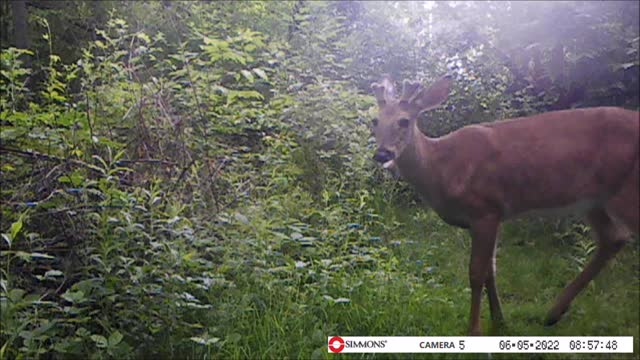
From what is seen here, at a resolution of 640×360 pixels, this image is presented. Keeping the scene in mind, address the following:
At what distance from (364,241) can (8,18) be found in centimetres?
442

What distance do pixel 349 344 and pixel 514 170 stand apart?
2.15 ft

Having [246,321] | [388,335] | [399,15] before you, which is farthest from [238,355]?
[399,15]

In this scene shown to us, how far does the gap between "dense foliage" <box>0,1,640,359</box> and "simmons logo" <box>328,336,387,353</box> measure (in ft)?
0.21

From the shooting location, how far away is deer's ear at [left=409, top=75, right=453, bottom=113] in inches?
56.3

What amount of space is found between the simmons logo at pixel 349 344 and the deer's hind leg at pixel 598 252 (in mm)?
426

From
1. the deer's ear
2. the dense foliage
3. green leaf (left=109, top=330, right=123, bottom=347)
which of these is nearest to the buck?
the deer's ear

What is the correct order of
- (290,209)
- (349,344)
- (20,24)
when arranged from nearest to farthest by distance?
(349,344), (290,209), (20,24)

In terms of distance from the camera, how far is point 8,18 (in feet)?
18.0

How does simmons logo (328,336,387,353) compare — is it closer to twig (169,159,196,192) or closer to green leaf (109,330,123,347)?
green leaf (109,330,123,347)

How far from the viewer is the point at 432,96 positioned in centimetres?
145

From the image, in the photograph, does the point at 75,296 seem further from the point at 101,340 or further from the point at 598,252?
the point at 598,252

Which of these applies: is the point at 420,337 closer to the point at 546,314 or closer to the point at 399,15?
the point at 546,314

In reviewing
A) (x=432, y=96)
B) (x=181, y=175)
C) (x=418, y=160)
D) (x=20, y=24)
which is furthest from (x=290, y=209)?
(x=20, y=24)

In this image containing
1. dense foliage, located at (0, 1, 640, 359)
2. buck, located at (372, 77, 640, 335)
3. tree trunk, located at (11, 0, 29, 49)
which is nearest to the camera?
buck, located at (372, 77, 640, 335)
